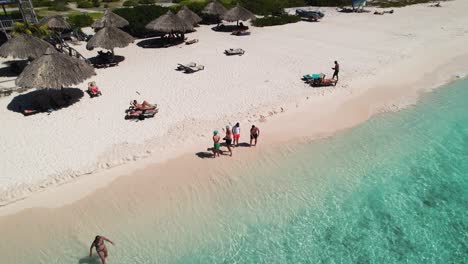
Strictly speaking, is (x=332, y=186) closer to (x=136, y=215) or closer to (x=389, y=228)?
(x=389, y=228)

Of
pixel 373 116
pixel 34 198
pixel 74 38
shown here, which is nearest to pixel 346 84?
pixel 373 116

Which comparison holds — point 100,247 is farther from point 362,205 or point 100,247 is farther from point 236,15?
point 236,15

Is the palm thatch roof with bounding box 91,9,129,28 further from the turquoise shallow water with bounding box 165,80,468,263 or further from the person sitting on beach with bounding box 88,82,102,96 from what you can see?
the turquoise shallow water with bounding box 165,80,468,263

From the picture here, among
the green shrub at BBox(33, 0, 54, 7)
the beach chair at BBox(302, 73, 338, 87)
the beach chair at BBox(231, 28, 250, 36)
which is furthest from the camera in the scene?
the green shrub at BBox(33, 0, 54, 7)

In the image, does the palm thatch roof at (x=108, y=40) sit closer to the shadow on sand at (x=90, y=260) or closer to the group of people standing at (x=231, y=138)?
the group of people standing at (x=231, y=138)

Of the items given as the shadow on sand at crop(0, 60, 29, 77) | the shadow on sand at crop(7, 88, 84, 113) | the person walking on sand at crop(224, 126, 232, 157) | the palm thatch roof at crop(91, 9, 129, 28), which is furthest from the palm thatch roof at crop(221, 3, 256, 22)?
the person walking on sand at crop(224, 126, 232, 157)

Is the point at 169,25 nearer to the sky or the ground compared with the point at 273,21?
nearer to the sky

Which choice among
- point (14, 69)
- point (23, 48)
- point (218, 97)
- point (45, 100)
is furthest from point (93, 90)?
point (14, 69)

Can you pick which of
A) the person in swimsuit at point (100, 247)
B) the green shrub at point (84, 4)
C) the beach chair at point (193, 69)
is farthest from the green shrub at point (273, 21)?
the person in swimsuit at point (100, 247)
